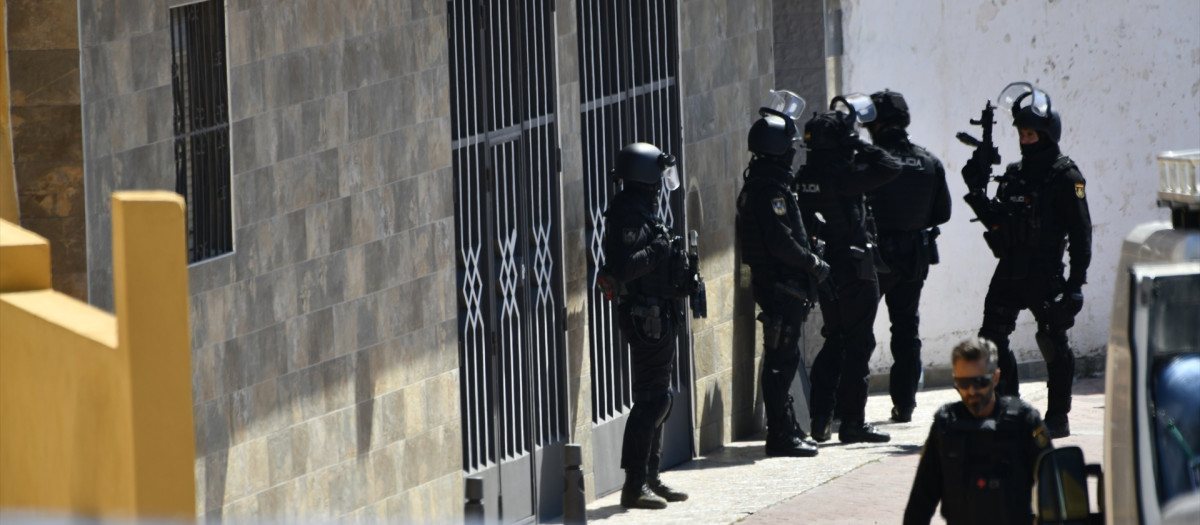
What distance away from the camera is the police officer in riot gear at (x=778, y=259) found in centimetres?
1085

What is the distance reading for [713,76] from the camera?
11781 millimetres

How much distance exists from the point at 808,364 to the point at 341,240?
559cm

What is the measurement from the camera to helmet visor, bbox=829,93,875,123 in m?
11.2

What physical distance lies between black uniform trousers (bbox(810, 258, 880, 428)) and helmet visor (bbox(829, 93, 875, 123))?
0.86 metres

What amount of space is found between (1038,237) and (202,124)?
18.0 feet

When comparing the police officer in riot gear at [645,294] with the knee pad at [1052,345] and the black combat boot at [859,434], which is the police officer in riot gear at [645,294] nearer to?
the black combat boot at [859,434]

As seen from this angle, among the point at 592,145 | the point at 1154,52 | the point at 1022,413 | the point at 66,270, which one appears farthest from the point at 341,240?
the point at 1154,52

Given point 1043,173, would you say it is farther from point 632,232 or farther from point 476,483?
Answer: point 476,483

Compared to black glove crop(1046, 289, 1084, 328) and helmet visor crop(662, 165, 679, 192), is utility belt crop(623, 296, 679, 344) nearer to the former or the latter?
helmet visor crop(662, 165, 679, 192)

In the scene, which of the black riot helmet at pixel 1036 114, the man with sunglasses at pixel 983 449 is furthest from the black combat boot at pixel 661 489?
the man with sunglasses at pixel 983 449

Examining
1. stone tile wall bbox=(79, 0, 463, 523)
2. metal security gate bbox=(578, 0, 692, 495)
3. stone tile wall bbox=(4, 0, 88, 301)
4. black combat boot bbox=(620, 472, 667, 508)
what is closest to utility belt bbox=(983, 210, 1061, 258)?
metal security gate bbox=(578, 0, 692, 495)

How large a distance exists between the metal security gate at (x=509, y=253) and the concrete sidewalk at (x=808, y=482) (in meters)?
0.53

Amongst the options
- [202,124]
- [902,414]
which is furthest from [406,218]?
[902,414]

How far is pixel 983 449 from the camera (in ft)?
20.5
